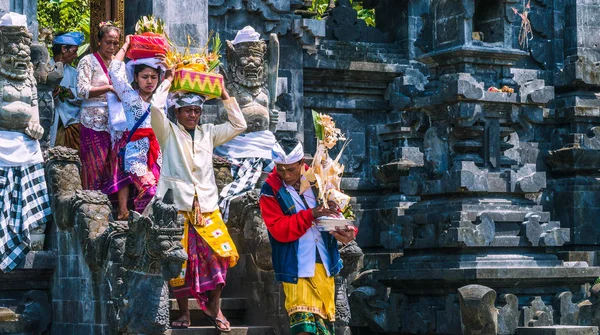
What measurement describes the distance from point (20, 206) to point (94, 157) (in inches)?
39.3

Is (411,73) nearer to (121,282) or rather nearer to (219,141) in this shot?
(219,141)

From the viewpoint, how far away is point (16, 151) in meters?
15.9

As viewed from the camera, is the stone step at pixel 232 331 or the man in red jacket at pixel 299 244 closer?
the man in red jacket at pixel 299 244

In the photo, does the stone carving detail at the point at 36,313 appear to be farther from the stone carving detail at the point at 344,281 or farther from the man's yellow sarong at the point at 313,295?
the stone carving detail at the point at 344,281

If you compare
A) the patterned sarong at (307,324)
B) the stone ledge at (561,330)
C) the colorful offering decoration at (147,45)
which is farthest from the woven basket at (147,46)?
the stone ledge at (561,330)

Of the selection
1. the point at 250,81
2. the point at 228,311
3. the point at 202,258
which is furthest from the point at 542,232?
the point at 202,258

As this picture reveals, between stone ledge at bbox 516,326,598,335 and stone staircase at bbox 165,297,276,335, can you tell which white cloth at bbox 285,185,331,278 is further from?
stone ledge at bbox 516,326,598,335

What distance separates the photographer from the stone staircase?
48.7ft

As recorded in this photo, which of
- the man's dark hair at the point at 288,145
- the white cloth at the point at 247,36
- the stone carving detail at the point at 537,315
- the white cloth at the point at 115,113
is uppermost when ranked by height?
the white cloth at the point at 247,36

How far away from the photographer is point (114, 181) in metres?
16.0

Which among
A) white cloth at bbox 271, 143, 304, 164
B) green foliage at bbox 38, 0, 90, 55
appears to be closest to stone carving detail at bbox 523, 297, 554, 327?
white cloth at bbox 271, 143, 304, 164

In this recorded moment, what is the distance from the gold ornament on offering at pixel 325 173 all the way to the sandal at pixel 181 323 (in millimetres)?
1734

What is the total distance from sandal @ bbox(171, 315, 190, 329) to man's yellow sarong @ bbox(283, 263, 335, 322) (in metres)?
1.10

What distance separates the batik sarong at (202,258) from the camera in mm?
14758
